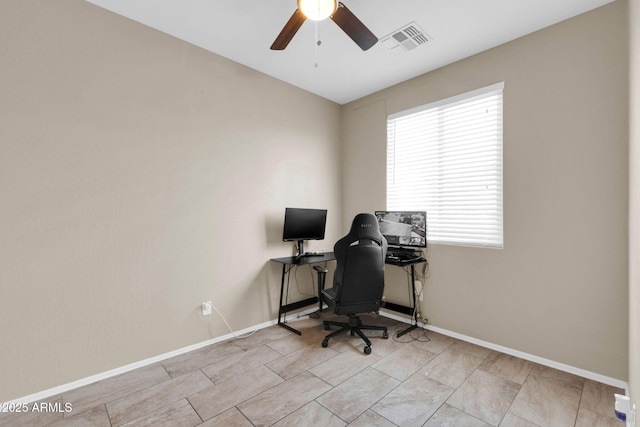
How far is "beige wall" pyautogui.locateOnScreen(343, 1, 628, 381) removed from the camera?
2.12 metres

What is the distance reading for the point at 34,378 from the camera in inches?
76.5

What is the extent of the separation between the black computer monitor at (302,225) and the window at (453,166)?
3.19ft

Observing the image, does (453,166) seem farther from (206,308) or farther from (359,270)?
(206,308)

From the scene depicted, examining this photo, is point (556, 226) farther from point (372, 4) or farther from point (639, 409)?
point (372, 4)

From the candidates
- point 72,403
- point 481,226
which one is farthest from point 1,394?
point 481,226

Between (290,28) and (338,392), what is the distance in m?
2.60

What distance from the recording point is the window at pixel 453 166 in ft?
8.99

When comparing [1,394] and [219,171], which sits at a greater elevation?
[219,171]

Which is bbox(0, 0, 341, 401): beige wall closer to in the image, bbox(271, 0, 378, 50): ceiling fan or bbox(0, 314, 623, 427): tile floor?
bbox(0, 314, 623, 427): tile floor

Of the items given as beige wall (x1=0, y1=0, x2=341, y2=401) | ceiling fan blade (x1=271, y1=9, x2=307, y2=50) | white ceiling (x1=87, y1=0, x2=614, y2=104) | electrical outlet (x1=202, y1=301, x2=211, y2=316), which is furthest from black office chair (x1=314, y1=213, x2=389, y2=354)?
white ceiling (x1=87, y1=0, x2=614, y2=104)

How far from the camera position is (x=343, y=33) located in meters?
2.53

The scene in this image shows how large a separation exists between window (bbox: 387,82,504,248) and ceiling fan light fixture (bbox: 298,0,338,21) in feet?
6.13

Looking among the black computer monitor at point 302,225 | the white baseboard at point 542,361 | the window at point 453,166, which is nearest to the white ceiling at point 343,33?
the window at point 453,166

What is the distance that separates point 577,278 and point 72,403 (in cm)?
389
